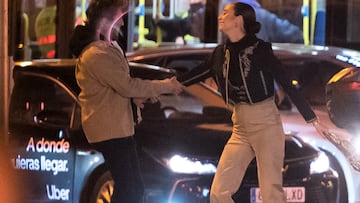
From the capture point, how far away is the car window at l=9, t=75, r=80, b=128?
246 inches

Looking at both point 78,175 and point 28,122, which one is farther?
point 28,122

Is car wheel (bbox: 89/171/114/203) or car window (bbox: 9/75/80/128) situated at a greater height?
car window (bbox: 9/75/80/128)

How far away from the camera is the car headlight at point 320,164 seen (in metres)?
5.69

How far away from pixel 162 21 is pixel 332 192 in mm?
2446

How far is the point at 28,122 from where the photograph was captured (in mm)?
6340

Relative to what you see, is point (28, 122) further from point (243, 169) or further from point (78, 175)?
point (243, 169)

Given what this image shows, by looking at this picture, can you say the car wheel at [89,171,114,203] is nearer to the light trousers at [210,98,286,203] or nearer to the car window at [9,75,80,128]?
the car window at [9,75,80,128]

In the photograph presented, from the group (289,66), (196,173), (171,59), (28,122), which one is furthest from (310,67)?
(28,122)

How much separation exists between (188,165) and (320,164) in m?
1.03

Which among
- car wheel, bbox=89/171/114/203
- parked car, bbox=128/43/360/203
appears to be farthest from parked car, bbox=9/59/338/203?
parked car, bbox=128/43/360/203

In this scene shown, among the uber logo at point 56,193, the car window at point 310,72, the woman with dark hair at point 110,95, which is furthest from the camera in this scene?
the car window at point 310,72

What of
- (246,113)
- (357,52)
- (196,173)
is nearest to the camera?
(246,113)

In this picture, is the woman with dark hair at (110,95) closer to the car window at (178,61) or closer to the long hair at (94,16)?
the long hair at (94,16)

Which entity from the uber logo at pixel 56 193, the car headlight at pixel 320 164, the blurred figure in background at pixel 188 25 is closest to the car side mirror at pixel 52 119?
the uber logo at pixel 56 193
